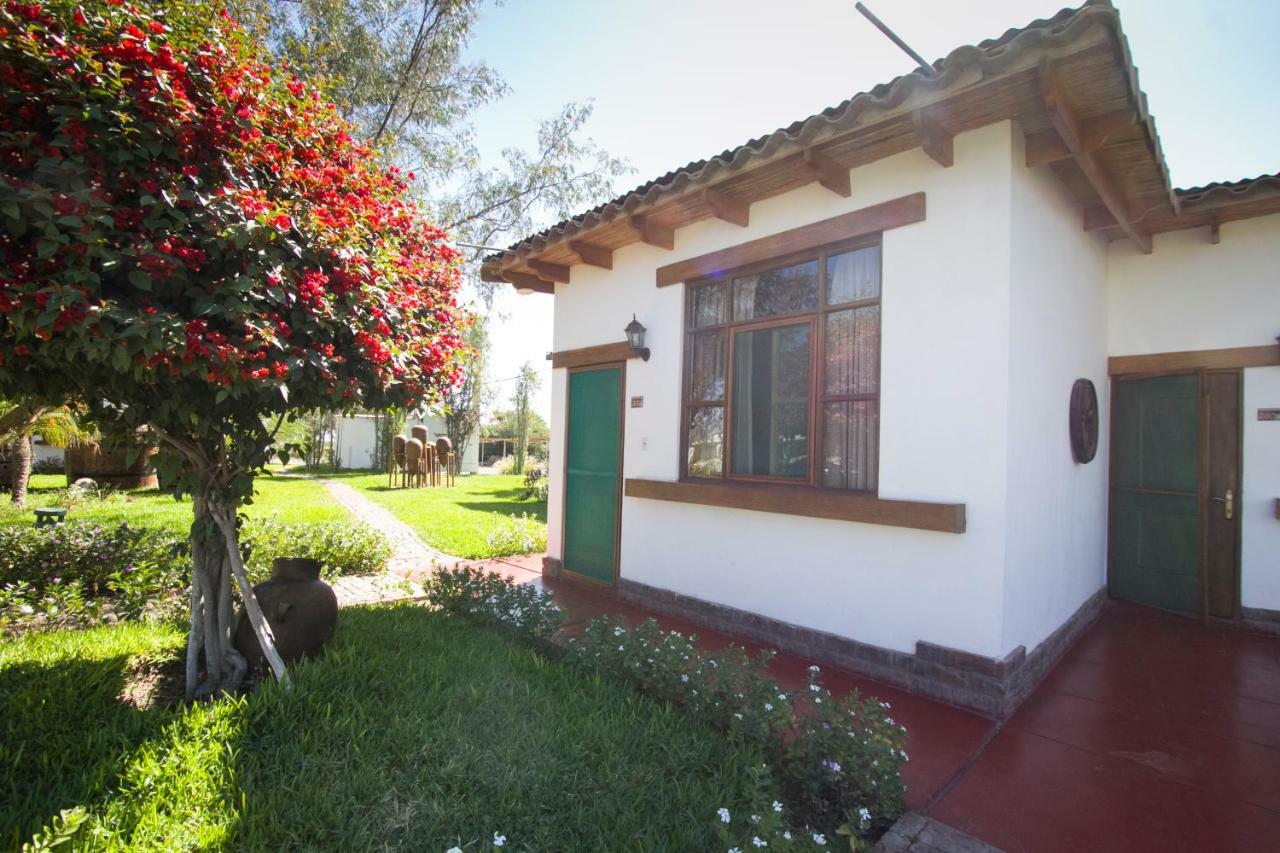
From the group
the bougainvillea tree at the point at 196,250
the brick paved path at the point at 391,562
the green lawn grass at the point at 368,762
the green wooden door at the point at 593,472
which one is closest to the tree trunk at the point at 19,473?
the brick paved path at the point at 391,562

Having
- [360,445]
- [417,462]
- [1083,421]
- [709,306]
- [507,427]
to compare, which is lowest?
[417,462]

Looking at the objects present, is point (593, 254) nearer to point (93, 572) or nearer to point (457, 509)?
point (93, 572)

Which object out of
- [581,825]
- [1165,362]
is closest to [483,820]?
[581,825]

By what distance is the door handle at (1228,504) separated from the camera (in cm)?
451

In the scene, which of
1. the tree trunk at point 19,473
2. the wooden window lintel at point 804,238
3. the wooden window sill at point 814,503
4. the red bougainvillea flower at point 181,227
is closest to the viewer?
the red bougainvillea flower at point 181,227

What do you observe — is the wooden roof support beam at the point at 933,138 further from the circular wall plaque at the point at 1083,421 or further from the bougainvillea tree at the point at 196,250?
the bougainvillea tree at the point at 196,250

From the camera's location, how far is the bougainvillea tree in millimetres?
2131

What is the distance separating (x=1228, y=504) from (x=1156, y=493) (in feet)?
1.45

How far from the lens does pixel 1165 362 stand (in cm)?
478

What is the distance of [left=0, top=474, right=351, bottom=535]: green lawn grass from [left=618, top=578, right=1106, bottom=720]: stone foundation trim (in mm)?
4990

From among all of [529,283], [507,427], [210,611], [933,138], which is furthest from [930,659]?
Result: [507,427]

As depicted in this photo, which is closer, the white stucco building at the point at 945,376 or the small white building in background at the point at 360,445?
the white stucco building at the point at 945,376

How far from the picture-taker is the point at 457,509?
11078 mm

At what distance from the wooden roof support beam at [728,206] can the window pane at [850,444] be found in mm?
1520
